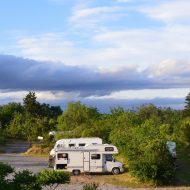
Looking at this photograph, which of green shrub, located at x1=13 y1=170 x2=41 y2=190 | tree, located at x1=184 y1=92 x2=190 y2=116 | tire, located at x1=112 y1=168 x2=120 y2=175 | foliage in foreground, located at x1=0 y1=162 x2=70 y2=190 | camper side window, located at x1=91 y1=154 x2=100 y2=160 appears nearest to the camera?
foliage in foreground, located at x1=0 y1=162 x2=70 y2=190

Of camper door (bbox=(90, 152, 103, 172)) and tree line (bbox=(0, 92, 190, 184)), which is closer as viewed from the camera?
tree line (bbox=(0, 92, 190, 184))

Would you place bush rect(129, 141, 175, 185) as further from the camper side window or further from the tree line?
the camper side window

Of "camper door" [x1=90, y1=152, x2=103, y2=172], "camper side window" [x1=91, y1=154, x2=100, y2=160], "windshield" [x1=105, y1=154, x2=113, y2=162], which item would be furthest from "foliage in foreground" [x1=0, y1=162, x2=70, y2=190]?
"windshield" [x1=105, y1=154, x2=113, y2=162]

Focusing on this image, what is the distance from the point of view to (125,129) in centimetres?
5219

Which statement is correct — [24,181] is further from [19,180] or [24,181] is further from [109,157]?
[109,157]

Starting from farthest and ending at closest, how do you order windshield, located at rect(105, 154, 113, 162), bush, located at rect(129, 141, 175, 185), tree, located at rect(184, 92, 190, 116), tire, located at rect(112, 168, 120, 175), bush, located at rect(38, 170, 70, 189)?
tree, located at rect(184, 92, 190, 116) < windshield, located at rect(105, 154, 113, 162) < tire, located at rect(112, 168, 120, 175) < bush, located at rect(129, 141, 175, 185) < bush, located at rect(38, 170, 70, 189)

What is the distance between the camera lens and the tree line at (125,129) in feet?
112

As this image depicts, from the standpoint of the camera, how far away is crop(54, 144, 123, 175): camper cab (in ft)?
126

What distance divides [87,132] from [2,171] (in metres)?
42.6

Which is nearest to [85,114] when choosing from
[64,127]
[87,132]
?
[64,127]

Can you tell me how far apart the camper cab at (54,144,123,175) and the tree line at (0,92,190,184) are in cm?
141

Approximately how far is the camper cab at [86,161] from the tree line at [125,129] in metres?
1.41

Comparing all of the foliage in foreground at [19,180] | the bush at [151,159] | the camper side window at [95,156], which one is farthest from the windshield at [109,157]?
the foliage in foreground at [19,180]

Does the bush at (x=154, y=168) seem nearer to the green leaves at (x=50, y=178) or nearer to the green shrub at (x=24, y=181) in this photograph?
the green leaves at (x=50, y=178)
